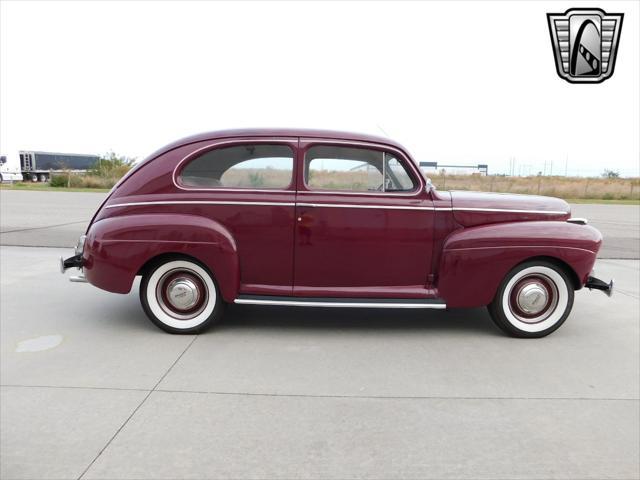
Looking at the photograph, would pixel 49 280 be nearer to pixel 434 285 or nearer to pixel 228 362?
pixel 228 362

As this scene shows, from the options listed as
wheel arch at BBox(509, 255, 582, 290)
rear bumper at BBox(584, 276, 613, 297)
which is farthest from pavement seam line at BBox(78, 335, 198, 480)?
rear bumper at BBox(584, 276, 613, 297)

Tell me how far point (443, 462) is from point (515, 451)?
1.34ft

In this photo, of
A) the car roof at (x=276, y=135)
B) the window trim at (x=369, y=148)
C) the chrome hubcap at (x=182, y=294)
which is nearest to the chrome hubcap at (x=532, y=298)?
the window trim at (x=369, y=148)

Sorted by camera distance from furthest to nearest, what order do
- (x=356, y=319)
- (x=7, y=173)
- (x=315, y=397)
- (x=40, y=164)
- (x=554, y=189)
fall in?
(x=40, y=164), (x=7, y=173), (x=554, y=189), (x=356, y=319), (x=315, y=397)

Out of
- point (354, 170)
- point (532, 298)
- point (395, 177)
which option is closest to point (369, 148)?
point (354, 170)

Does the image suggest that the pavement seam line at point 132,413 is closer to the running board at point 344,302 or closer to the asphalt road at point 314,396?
the asphalt road at point 314,396

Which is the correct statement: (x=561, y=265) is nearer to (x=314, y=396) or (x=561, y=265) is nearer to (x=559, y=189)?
(x=314, y=396)

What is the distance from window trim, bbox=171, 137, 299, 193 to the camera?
4.08m

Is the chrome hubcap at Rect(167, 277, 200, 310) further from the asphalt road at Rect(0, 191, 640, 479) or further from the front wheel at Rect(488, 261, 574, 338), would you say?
the front wheel at Rect(488, 261, 574, 338)

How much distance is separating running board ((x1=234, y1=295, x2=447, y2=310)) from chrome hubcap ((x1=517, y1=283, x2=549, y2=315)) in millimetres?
718

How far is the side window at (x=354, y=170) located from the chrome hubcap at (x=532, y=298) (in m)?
1.35

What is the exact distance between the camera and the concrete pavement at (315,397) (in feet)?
7.45

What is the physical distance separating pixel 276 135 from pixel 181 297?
1.66 meters

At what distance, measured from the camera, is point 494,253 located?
3994mm
